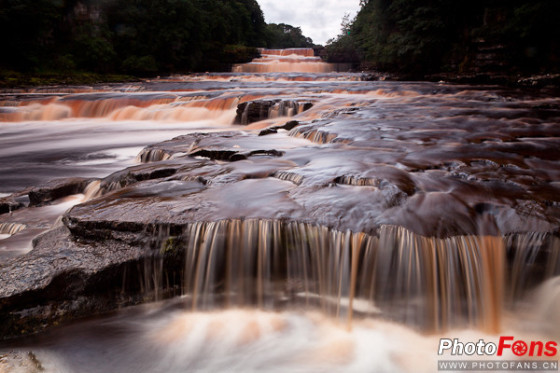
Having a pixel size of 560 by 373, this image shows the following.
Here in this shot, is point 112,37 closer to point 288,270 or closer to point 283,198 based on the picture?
point 283,198

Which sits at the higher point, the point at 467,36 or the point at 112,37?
the point at 112,37

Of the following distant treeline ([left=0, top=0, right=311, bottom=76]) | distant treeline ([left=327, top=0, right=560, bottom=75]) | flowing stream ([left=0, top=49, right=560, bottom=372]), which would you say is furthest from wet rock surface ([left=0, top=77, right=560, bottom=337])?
distant treeline ([left=0, top=0, right=311, bottom=76])

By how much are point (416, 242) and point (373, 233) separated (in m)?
0.28

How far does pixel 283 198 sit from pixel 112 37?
94.4 feet

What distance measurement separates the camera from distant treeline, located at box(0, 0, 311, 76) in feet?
70.0

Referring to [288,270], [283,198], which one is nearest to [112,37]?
[283,198]

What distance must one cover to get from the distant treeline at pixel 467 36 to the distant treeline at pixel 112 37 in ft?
49.2

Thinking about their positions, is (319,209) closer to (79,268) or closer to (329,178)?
(329,178)

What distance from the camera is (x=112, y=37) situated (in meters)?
27.2

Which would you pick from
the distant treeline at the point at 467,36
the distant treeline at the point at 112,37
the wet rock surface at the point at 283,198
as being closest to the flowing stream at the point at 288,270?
the wet rock surface at the point at 283,198

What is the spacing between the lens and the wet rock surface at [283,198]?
255cm

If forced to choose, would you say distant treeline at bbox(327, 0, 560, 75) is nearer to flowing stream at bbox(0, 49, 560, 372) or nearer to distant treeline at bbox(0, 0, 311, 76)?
flowing stream at bbox(0, 49, 560, 372)

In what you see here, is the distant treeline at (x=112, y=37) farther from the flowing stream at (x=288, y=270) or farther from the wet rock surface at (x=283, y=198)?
the flowing stream at (x=288, y=270)

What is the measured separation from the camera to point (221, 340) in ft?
8.06
